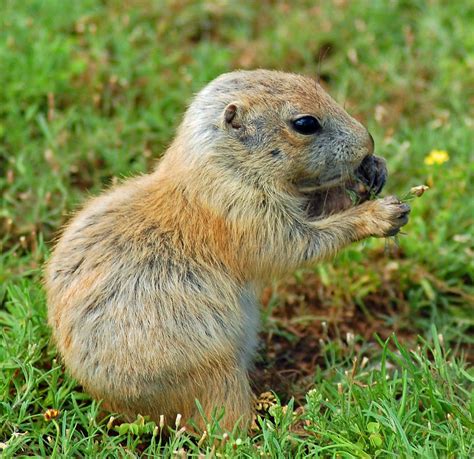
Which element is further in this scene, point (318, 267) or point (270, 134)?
point (318, 267)

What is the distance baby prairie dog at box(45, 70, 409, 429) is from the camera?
13.6 feet

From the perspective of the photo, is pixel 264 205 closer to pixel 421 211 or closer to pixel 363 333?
pixel 363 333

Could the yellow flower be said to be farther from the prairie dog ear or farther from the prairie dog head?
the prairie dog ear

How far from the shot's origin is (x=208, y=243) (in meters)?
4.42

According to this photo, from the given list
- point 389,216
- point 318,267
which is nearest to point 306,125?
point 389,216

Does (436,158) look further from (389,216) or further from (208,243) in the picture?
(208,243)

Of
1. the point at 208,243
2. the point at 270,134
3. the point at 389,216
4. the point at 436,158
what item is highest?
the point at 270,134

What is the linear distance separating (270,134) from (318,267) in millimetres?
1360

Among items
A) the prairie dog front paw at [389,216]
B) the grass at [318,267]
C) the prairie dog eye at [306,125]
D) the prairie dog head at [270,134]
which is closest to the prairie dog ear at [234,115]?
the prairie dog head at [270,134]

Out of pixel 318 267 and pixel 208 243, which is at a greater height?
pixel 208 243

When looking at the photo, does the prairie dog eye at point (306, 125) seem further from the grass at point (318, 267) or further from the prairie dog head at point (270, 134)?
the grass at point (318, 267)

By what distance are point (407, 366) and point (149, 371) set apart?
1.27 meters

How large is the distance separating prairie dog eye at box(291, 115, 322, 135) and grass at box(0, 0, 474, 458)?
843mm

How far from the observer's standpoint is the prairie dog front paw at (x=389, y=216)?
14.6ft
